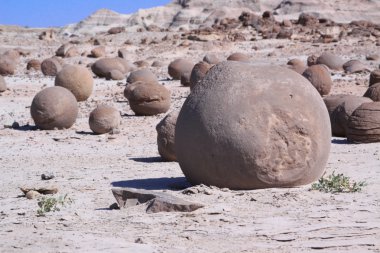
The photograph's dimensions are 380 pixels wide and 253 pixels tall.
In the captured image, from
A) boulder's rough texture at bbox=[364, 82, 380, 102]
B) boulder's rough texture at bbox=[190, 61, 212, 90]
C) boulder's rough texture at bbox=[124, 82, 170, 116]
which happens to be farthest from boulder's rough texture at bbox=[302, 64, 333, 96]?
boulder's rough texture at bbox=[124, 82, 170, 116]

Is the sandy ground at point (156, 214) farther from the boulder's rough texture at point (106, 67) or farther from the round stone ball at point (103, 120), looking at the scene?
the boulder's rough texture at point (106, 67)

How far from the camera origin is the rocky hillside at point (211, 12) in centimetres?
5850

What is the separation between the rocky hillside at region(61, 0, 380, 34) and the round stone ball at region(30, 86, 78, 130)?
39.3 metres

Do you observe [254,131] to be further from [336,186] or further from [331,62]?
[331,62]

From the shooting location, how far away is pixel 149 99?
15438 millimetres

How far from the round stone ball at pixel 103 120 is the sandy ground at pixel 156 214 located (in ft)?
0.62

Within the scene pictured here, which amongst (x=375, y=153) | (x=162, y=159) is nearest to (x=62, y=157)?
(x=162, y=159)

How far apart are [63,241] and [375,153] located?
5907 mm

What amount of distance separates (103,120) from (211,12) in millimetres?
54086

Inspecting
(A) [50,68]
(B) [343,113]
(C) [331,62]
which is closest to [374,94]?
(B) [343,113]

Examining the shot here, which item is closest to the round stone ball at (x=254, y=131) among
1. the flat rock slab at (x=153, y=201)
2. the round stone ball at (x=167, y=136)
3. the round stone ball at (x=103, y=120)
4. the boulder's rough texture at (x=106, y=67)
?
the flat rock slab at (x=153, y=201)

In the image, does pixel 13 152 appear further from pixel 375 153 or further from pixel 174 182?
pixel 375 153

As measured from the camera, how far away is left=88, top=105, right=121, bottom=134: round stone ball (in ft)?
44.6

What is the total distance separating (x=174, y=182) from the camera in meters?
8.52
